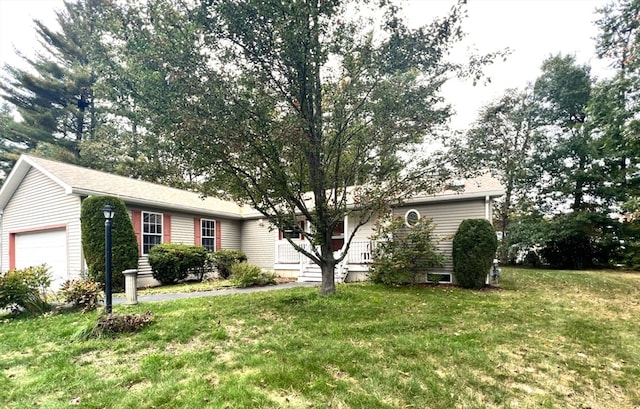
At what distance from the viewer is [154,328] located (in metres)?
5.21

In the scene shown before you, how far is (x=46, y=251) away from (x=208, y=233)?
552 centimetres

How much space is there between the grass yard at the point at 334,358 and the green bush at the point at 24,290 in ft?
2.32

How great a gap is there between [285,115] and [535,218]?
1753 cm

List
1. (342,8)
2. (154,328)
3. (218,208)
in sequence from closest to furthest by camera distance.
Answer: (154,328), (342,8), (218,208)

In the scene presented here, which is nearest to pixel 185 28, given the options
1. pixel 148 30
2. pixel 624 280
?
pixel 148 30

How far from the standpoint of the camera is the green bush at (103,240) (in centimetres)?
943

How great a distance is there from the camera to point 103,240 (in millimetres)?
9469

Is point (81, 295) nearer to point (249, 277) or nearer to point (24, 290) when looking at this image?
point (24, 290)

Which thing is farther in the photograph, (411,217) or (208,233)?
(208,233)

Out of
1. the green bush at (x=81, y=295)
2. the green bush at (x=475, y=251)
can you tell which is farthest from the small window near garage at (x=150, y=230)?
the green bush at (x=475, y=251)

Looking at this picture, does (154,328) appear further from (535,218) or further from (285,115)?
(535,218)

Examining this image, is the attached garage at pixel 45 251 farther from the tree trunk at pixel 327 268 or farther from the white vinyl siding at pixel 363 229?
the white vinyl siding at pixel 363 229

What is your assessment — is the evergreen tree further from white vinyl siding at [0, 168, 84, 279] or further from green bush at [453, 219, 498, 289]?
green bush at [453, 219, 498, 289]

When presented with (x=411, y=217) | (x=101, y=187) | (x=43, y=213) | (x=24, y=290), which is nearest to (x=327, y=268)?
(x=411, y=217)
